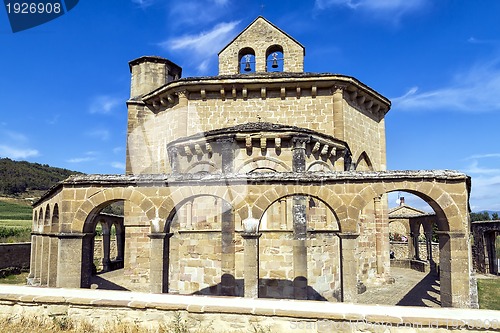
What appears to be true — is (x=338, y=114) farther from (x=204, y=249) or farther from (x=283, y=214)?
(x=204, y=249)

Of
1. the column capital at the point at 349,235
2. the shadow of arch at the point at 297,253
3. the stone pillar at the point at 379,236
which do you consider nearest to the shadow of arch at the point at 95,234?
the shadow of arch at the point at 297,253

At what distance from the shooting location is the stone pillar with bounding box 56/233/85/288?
29.6ft

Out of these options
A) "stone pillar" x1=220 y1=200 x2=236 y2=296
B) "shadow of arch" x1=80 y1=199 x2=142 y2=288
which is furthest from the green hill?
"stone pillar" x1=220 y1=200 x2=236 y2=296

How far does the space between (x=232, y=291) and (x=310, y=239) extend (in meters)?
2.82

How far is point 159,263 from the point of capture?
899cm

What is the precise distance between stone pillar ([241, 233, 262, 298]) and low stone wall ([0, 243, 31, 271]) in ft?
54.8

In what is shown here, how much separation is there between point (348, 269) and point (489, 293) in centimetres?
845

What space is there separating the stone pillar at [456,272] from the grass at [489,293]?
3.55 meters

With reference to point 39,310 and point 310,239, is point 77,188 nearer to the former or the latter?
point 39,310

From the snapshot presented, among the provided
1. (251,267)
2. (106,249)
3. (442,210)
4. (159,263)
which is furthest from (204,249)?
(106,249)

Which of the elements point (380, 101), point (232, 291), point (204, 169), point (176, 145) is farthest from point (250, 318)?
point (380, 101)

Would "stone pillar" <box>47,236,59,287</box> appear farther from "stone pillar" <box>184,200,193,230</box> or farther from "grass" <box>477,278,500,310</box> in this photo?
"grass" <box>477,278,500,310</box>

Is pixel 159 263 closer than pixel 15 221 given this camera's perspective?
Yes

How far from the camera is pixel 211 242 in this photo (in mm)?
11430
